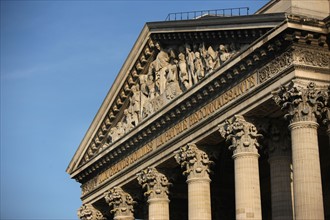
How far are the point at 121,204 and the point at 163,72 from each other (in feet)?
33.4

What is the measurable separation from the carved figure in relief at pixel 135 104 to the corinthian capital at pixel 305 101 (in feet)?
55.9

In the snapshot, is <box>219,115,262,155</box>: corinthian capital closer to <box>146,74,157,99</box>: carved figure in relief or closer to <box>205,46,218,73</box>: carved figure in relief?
<box>205,46,218,73</box>: carved figure in relief

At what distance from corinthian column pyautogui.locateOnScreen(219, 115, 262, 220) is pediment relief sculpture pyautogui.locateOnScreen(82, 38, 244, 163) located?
12.8 feet

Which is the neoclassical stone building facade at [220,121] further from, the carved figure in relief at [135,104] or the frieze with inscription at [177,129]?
the carved figure in relief at [135,104]

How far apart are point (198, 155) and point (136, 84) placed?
10135 millimetres

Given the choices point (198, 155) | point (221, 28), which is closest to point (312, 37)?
point (221, 28)

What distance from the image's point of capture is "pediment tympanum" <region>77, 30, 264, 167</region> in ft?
138

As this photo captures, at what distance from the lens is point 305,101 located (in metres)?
35.6

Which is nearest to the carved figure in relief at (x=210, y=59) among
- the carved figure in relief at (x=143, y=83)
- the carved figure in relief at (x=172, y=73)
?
the carved figure in relief at (x=172, y=73)

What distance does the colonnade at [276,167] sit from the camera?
34.6 m

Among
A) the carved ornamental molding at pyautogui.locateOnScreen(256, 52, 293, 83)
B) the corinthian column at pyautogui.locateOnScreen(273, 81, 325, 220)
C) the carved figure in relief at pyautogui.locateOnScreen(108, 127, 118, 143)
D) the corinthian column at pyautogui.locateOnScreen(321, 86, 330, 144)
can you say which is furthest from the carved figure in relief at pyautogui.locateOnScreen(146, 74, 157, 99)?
the corinthian column at pyautogui.locateOnScreen(321, 86, 330, 144)

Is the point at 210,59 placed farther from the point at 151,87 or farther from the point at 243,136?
the point at 151,87

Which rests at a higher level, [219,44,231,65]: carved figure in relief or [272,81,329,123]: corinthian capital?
[219,44,231,65]: carved figure in relief

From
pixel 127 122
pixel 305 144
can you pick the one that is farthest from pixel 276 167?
pixel 127 122
